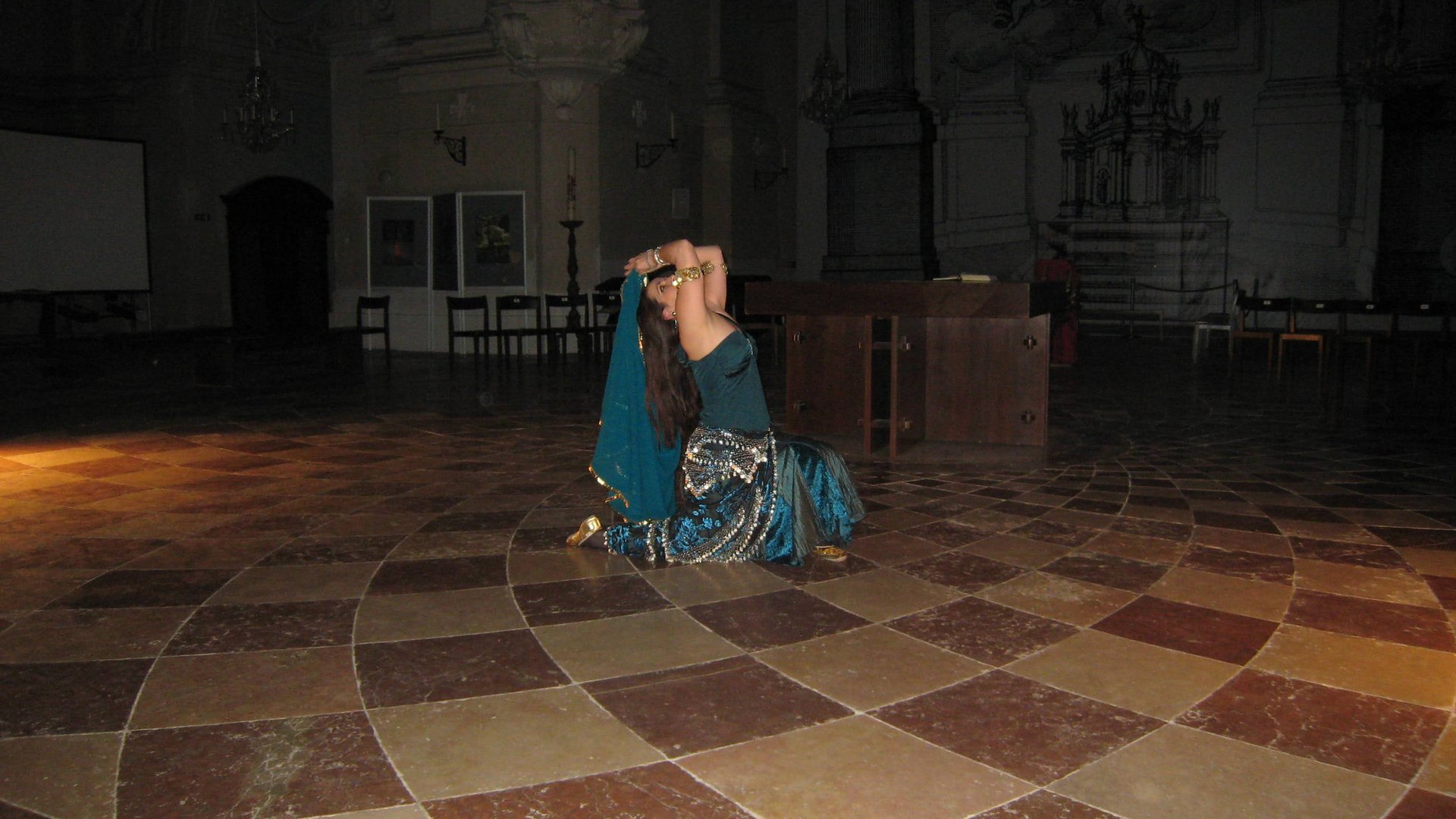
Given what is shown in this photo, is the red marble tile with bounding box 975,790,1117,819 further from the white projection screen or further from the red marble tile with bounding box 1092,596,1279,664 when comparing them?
the white projection screen

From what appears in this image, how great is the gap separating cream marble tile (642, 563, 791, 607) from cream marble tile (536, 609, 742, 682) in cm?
20

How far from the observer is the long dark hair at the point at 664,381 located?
Result: 4.01 m

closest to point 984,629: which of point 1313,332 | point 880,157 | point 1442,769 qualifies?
point 1442,769

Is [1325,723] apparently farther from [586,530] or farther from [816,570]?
[586,530]

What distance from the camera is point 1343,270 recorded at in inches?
624

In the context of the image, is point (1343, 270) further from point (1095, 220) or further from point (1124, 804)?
point (1124, 804)

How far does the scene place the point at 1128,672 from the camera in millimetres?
2857

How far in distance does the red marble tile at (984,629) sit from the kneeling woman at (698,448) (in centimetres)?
71

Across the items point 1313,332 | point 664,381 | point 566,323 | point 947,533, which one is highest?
point 566,323

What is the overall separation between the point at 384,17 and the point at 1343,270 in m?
14.7

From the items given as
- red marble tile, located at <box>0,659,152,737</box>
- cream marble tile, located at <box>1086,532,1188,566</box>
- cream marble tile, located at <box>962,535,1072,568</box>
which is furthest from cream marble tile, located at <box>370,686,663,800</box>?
cream marble tile, located at <box>1086,532,1188,566</box>

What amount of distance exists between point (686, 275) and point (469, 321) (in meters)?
11.0

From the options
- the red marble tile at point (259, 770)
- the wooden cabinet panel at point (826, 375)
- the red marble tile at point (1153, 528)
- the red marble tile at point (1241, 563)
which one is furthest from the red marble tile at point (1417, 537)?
the red marble tile at point (259, 770)

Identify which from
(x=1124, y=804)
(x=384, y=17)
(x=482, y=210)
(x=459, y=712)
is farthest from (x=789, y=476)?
(x=384, y=17)
